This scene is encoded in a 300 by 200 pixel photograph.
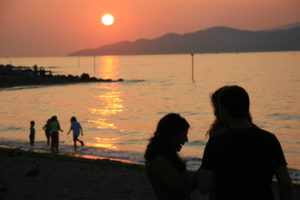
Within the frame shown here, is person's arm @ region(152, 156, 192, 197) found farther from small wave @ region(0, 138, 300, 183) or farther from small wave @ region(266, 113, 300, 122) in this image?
small wave @ region(266, 113, 300, 122)

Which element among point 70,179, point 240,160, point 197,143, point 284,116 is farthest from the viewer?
point 284,116

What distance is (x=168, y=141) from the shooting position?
3.67m

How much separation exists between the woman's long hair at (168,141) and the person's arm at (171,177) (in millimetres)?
62

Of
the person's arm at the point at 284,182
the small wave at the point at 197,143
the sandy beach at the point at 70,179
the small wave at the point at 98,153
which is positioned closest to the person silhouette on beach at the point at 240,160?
the person's arm at the point at 284,182

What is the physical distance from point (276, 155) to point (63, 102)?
49.2 meters

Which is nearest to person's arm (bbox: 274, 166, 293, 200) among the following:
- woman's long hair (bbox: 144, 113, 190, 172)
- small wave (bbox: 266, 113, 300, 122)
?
woman's long hair (bbox: 144, 113, 190, 172)

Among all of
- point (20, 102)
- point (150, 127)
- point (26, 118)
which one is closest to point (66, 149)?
point (150, 127)

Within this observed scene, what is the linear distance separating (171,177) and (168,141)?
0.30 metres

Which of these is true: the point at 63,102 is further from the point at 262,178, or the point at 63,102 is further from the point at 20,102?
the point at 262,178

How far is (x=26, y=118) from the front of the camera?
115 feet

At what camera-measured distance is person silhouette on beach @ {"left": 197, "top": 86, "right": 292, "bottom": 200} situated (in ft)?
10.4

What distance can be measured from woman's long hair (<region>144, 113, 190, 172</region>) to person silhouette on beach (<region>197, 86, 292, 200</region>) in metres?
0.38

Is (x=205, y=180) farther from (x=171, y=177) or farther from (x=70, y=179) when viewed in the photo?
(x=70, y=179)

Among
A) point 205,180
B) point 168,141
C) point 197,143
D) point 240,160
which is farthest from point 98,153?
point 240,160
